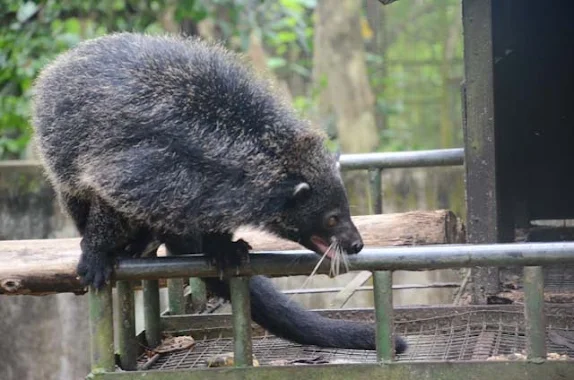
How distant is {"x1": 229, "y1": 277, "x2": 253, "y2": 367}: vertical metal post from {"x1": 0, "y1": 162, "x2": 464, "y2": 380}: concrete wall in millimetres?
3234

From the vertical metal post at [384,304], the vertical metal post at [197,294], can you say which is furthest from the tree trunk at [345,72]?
the vertical metal post at [384,304]

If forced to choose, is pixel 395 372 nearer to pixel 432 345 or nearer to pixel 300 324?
pixel 432 345

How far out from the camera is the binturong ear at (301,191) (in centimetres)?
371

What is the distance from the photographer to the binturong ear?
146 inches

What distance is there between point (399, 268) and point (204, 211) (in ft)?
2.62

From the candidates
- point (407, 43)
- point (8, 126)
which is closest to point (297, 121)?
point (8, 126)

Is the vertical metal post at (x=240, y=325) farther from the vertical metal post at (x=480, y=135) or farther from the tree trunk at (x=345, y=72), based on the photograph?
the tree trunk at (x=345, y=72)

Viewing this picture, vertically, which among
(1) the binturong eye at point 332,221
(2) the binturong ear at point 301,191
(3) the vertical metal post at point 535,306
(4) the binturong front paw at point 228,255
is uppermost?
(2) the binturong ear at point 301,191

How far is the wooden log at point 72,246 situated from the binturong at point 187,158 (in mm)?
247

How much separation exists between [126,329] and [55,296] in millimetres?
3084

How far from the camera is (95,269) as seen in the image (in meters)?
3.61

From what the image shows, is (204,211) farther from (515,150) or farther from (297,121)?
(515,150)

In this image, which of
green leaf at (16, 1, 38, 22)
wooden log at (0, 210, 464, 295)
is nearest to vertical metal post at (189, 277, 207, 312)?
wooden log at (0, 210, 464, 295)

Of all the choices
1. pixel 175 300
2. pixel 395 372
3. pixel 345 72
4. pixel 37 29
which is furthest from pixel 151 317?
pixel 345 72
